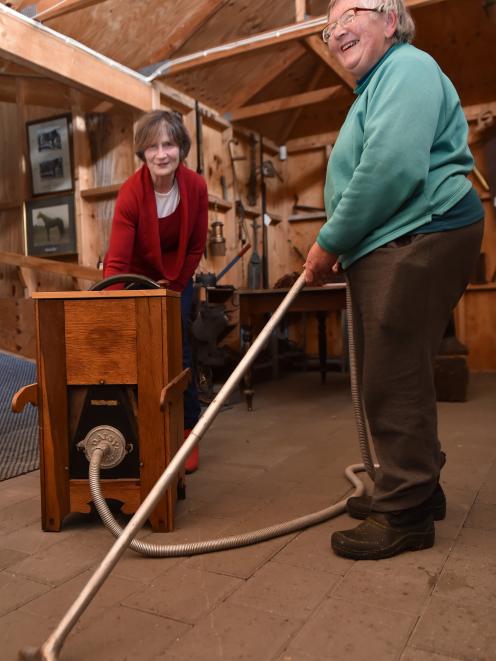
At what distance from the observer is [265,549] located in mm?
1406

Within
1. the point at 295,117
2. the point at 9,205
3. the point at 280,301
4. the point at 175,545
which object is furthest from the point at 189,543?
the point at 295,117

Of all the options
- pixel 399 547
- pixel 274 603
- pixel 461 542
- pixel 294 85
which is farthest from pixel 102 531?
pixel 294 85

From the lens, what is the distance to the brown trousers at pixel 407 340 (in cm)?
130

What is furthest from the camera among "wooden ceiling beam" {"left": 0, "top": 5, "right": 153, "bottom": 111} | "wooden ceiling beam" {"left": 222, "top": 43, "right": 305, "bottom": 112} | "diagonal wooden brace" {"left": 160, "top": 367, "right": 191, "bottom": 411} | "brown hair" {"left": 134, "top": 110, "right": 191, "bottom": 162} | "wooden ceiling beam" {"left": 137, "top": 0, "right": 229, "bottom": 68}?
"wooden ceiling beam" {"left": 222, "top": 43, "right": 305, "bottom": 112}

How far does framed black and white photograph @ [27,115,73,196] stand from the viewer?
4.29 meters

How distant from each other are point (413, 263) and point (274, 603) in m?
0.77

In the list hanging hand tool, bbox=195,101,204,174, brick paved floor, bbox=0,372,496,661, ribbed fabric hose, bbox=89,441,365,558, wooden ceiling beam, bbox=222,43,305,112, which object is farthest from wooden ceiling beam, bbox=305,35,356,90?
ribbed fabric hose, bbox=89,441,365,558

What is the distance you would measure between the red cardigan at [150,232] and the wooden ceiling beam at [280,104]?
3.09 metres

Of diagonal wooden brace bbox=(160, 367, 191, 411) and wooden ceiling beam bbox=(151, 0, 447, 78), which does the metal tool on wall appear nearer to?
wooden ceiling beam bbox=(151, 0, 447, 78)

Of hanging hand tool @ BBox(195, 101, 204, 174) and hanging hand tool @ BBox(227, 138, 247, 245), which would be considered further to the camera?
hanging hand tool @ BBox(227, 138, 247, 245)

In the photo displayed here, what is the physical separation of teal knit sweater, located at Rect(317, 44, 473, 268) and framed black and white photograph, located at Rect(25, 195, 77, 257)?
3.28 meters

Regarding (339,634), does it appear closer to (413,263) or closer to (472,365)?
(413,263)

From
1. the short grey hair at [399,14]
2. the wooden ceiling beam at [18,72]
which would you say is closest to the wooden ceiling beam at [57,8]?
the wooden ceiling beam at [18,72]

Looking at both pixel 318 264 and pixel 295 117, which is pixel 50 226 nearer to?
pixel 295 117
